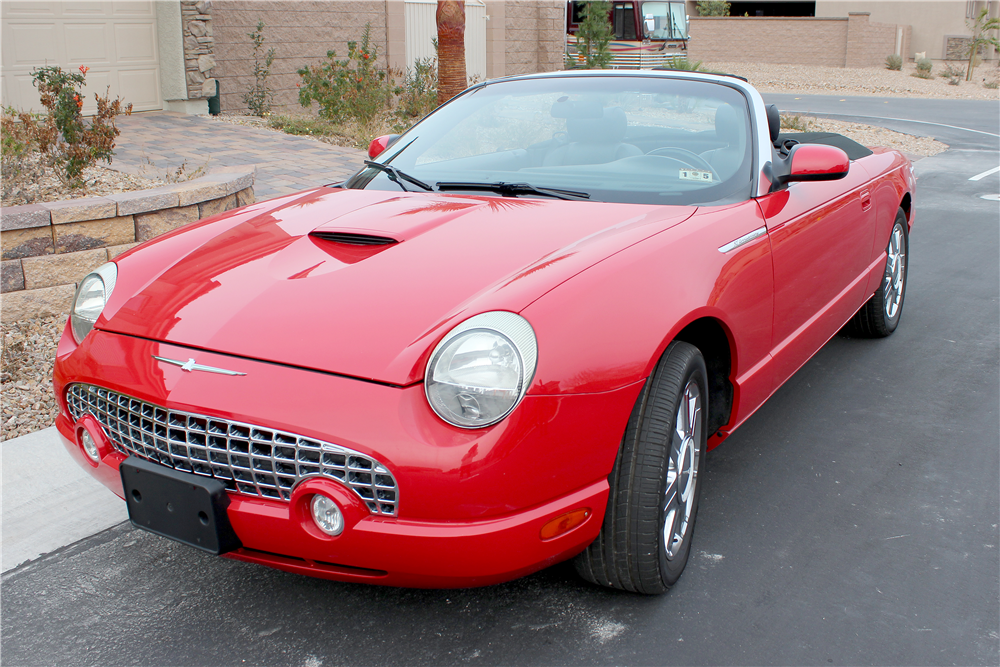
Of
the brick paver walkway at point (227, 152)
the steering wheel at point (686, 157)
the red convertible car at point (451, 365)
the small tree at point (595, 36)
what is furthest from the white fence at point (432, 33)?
the red convertible car at point (451, 365)

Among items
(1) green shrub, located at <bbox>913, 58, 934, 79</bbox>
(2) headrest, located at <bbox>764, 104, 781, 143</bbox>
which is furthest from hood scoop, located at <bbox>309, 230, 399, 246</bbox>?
(1) green shrub, located at <bbox>913, 58, 934, 79</bbox>

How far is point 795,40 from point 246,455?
42.8 m

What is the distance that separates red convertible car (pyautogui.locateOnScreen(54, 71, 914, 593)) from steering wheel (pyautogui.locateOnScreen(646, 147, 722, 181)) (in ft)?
0.05

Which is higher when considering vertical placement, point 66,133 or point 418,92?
point 418,92

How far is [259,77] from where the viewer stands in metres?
12.7

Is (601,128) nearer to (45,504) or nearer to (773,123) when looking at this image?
(773,123)

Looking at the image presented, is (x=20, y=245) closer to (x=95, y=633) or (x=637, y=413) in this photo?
(x=95, y=633)

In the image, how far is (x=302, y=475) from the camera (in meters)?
2.08

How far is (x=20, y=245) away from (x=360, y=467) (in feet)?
12.0

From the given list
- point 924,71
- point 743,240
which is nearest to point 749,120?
point 743,240

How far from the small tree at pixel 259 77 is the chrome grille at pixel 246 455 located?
35.9 ft

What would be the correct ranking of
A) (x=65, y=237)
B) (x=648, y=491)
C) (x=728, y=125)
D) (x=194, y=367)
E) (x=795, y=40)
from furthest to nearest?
(x=795, y=40) → (x=65, y=237) → (x=728, y=125) → (x=648, y=491) → (x=194, y=367)

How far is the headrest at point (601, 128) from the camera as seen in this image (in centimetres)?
348

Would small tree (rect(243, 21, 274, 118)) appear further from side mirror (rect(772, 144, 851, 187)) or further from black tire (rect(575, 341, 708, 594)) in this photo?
black tire (rect(575, 341, 708, 594))
